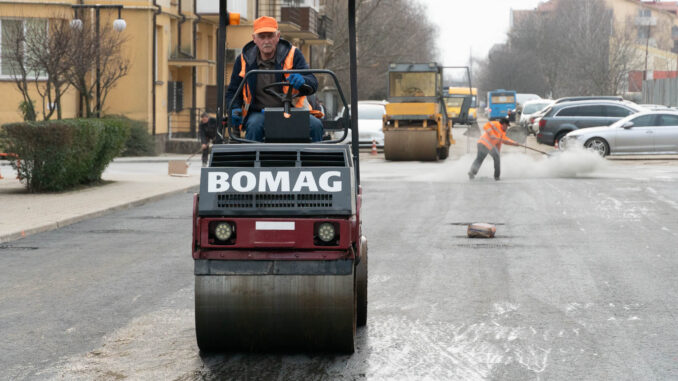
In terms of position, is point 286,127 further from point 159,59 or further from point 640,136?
point 159,59

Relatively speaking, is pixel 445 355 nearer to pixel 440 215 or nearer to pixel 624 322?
pixel 624 322

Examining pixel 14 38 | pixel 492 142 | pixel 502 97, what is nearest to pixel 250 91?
pixel 492 142

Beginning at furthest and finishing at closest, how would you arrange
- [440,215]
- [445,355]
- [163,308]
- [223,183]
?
[440,215]
[163,308]
[445,355]
[223,183]

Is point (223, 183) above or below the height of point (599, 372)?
above

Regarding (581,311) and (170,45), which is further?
(170,45)

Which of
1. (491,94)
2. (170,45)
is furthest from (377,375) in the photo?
(491,94)

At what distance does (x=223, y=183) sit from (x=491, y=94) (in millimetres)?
77452

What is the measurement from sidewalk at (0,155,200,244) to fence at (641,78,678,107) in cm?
3780

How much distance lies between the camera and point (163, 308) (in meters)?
8.65

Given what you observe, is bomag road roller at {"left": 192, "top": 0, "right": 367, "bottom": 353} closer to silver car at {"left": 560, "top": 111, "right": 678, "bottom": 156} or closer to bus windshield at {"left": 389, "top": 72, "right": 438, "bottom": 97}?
silver car at {"left": 560, "top": 111, "right": 678, "bottom": 156}

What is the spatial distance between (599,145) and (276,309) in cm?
2682

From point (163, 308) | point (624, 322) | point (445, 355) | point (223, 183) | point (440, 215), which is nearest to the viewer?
point (223, 183)

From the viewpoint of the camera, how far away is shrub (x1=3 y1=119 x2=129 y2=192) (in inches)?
750

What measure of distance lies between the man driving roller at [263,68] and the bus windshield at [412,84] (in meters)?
25.3
